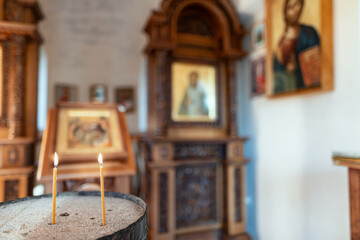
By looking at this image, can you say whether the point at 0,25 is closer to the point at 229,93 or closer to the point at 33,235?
the point at 33,235

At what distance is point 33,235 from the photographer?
0.84 metres

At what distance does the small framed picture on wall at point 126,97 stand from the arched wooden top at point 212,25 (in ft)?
4.91

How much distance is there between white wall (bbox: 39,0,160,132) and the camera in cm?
415

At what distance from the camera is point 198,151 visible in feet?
10.3

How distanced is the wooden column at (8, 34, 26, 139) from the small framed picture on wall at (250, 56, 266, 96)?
2.77 m

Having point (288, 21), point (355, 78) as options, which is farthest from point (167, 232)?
point (288, 21)

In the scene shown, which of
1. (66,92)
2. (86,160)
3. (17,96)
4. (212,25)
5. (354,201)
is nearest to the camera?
(354,201)

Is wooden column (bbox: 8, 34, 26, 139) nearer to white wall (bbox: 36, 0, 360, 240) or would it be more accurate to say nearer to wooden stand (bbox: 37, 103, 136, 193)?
wooden stand (bbox: 37, 103, 136, 193)

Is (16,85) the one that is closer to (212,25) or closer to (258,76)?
(212,25)

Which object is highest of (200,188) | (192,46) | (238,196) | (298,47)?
(192,46)

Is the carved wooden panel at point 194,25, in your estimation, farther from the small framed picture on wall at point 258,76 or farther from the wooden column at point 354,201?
the wooden column at point 354,201

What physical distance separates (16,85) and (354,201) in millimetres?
3262

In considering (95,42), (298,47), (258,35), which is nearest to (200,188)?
(298,47)

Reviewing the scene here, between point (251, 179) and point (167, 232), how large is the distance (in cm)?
137
